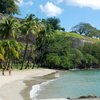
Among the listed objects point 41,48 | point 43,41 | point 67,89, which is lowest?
point 67,89

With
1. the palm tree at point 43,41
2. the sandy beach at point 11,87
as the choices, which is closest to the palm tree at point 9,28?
the sandy beach at point 11,87

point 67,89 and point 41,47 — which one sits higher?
point 41,47

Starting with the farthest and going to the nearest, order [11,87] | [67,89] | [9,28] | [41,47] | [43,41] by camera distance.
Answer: [41,47] < [43,41] < [9,28] < [67,89] < [11,87]

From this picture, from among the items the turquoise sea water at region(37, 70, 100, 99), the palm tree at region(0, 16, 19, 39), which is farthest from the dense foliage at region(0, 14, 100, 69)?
the turquoise sea water at region(37, 70, 100, 99)

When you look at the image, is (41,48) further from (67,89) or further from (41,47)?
(67,89)

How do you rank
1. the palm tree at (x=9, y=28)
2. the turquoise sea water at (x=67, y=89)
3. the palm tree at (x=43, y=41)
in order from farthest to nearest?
the palm tree at (x=43, y=41) < the palm tree at (x=9, y=28) < the turquoise sea water at (x=67, y=89)

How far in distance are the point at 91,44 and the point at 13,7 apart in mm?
35007

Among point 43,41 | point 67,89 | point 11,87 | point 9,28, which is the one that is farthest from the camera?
point 43,41

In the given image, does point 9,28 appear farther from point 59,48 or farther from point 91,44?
point 91,44

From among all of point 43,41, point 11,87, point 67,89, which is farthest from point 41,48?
point 11,87

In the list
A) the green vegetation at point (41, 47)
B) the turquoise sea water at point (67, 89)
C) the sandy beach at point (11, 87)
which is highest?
the green vegetation at point (41, 47)

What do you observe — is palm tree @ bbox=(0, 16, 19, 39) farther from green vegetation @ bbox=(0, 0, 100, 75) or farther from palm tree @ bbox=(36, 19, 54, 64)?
palm tree @ bbox=(36, 19, 54, 64)

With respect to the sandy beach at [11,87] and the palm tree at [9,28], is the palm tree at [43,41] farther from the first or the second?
the sandy beach at [11,87]

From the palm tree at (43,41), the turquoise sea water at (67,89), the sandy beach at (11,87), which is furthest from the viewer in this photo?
the palm tree at (43,41)
